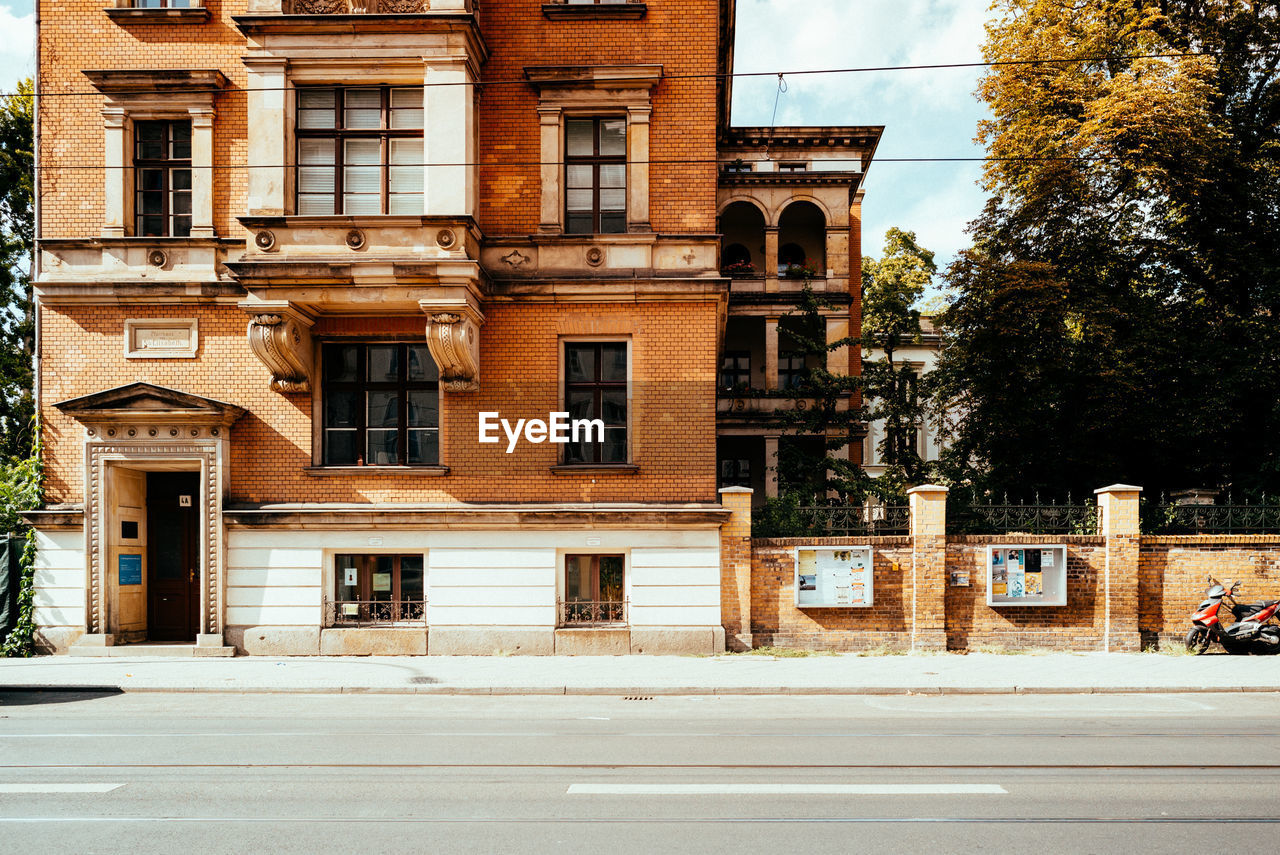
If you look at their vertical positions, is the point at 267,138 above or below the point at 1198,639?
above

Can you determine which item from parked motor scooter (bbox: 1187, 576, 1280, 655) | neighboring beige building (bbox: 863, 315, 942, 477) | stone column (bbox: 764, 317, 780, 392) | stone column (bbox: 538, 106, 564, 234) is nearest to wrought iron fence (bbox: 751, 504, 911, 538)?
parked motor scooter (bbox: 1187, 576, 1280, 655)

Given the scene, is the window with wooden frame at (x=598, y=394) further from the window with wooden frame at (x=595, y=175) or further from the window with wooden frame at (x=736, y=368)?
the window with wooden frame at (x=736, y=368)

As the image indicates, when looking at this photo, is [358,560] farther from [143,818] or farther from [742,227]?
[742,227]

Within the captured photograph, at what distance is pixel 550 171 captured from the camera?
50.7 ft

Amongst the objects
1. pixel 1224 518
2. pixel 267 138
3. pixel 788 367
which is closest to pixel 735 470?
pixel 788 367

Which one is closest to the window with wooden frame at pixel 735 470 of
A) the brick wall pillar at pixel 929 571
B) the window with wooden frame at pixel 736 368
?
the window with wooden frame at pixel 736 368

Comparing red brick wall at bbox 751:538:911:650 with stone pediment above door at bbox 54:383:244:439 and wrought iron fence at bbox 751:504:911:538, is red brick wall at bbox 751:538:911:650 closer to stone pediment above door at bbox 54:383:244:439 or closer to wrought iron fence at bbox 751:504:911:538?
wrought iron fence at bbox 751:504:911:538

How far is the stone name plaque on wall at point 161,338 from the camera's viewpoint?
50.5 feet

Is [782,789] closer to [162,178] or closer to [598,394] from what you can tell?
[598,394]

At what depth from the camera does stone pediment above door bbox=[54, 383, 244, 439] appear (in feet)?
48.4

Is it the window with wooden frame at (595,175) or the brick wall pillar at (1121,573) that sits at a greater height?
the window with wooden frame at (595,175)

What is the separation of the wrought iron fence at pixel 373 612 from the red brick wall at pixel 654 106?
21.3 feet

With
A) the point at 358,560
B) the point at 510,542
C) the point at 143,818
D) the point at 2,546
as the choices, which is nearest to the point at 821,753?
the point at 143,818

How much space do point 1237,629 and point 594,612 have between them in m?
10.4
